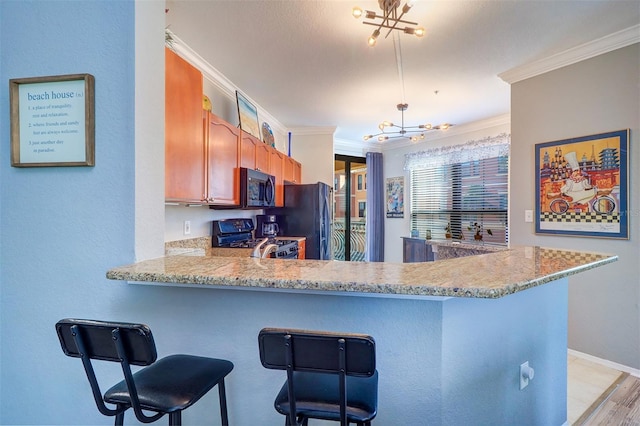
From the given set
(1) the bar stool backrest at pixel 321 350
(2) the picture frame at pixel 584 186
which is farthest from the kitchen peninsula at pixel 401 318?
(2) the picture frame at pixel 584 186

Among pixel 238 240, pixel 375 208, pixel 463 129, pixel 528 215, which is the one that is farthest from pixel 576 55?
pixel 375 208

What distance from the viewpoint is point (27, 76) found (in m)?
1.26

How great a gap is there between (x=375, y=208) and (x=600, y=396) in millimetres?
4137

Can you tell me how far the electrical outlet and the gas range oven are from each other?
1.97 meters

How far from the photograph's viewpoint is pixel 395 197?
18.9 ft

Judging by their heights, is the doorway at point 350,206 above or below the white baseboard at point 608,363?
above

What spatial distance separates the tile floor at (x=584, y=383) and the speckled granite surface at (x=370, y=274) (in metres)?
1.23

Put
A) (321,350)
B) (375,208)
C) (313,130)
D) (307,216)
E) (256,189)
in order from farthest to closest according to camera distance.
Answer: (375,208) < (313,130) < (307,216) < (256,189) < (321,350)

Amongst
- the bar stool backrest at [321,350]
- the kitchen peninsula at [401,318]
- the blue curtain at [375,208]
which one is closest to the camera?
the bar stool backrest at [321,350]

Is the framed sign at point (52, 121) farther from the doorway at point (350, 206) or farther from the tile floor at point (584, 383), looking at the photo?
the doorway at point (350, 206)

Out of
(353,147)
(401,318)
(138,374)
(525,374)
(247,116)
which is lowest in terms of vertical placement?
(525,374)

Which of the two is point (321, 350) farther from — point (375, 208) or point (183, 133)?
point (375, 208)

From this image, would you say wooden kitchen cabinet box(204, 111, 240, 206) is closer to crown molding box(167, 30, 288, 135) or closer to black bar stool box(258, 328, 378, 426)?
crown molding box(167, 30, 288, 135)

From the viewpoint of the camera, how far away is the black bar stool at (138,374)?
839 millimetres
